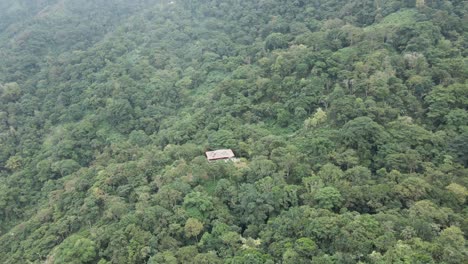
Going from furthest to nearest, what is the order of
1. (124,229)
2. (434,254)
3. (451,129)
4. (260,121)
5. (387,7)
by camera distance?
1. (387,7)
2. (260,121)
3. (451,129)
4. (124,229)
5. (434,254)

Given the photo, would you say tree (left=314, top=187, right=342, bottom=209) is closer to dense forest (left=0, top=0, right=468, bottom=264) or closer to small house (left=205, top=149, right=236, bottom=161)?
dense forest (left=0, top=0, right=468, bottom=264)

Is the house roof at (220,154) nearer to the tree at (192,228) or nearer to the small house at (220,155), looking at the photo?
the small house at (220,155)

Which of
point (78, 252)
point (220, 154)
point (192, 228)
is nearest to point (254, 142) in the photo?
point (220, 154)

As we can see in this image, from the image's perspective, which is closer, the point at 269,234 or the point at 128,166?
the point at 269,234

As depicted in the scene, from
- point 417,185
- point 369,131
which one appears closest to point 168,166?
point 369,131

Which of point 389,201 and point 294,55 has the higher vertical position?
point 294,55

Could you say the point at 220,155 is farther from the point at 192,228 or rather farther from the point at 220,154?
the point at 192,228

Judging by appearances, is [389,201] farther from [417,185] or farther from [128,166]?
[128,166]

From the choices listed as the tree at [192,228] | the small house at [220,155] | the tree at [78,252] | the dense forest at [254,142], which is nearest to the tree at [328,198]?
the dense forest at [254,142]
